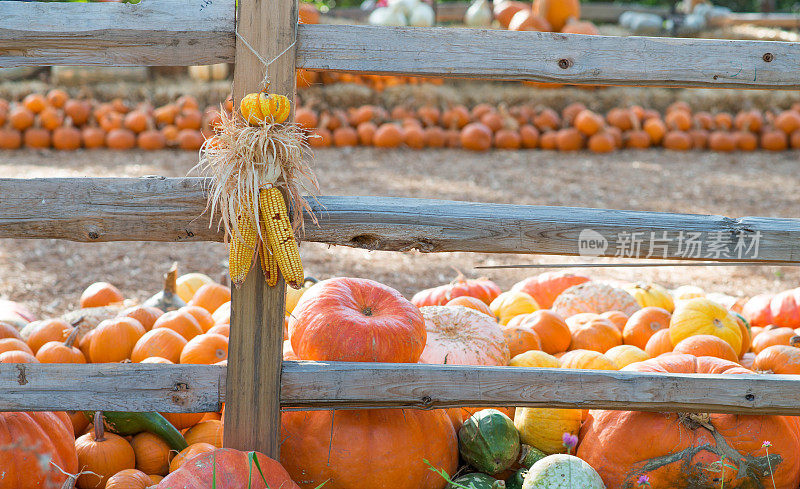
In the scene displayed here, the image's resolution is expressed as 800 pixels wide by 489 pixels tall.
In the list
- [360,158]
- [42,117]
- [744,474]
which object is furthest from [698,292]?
[42,117]

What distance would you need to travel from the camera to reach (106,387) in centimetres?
210

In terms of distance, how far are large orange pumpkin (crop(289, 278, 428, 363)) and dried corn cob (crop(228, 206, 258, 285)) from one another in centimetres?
39

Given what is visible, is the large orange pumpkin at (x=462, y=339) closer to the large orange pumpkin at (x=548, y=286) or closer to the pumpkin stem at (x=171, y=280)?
the large orange pumpkin at (x=548, y=286)

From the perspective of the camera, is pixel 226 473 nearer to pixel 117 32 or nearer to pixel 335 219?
pixel 335 219

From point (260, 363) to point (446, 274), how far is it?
3486 millimetres

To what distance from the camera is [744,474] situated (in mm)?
2287

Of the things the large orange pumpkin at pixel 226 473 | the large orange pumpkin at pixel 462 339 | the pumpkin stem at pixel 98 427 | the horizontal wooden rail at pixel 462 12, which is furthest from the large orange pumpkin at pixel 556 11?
the large orange pumpkin at pixel 226 473

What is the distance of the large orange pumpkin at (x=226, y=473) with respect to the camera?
193 centimetres

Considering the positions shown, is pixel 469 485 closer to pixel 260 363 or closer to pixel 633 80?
pixel 260 363

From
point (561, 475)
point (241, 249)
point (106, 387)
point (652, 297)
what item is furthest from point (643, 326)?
point (106, 387)

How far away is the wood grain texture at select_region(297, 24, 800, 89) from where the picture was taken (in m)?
2.01

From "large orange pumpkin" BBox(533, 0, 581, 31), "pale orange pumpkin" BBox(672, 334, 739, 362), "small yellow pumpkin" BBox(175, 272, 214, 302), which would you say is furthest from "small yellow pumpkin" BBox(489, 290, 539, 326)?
"large orange pumpkin" BBox(533, 0, 581, 31)

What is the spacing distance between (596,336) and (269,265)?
1.68m

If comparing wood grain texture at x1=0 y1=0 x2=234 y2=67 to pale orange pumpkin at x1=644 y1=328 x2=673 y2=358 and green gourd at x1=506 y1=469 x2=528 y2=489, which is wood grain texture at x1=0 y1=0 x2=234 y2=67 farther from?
pale orange pumpkin at x1=644 y1=328 x2=673 y2=358
